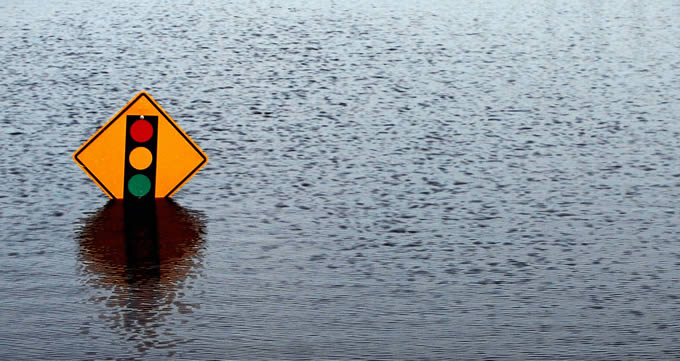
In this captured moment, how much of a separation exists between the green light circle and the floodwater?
175 millimetres

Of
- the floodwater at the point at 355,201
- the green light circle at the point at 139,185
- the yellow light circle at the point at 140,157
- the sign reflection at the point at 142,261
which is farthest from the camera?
the green light circle at the point at 139,185

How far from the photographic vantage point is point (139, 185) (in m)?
9.48

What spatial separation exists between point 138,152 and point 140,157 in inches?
1.5

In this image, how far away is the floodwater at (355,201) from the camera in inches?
270

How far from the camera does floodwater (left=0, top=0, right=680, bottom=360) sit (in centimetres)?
687

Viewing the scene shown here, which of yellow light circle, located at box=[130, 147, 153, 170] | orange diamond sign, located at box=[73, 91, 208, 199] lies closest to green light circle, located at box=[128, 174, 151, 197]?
orange diamond sign, located at box=[73, 91, 208, 199]

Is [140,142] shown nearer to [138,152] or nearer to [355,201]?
[138,152]

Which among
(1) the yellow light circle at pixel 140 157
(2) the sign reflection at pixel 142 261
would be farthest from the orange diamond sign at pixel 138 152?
(2) the sign reflection at pixel 142 261

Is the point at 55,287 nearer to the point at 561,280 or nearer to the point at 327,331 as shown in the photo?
the point at 327,331

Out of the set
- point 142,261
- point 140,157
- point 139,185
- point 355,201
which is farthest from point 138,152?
point 355,201

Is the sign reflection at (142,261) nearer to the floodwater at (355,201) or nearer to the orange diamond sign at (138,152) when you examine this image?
the floodwater at (355,201)

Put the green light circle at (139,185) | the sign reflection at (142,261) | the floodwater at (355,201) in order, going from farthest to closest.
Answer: the green light circle at (139,185) < the sign reflection at (142,261) < the floodwater at (355,201)

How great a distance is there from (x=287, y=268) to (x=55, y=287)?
1.44 metres

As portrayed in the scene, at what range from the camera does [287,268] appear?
8078 mm
